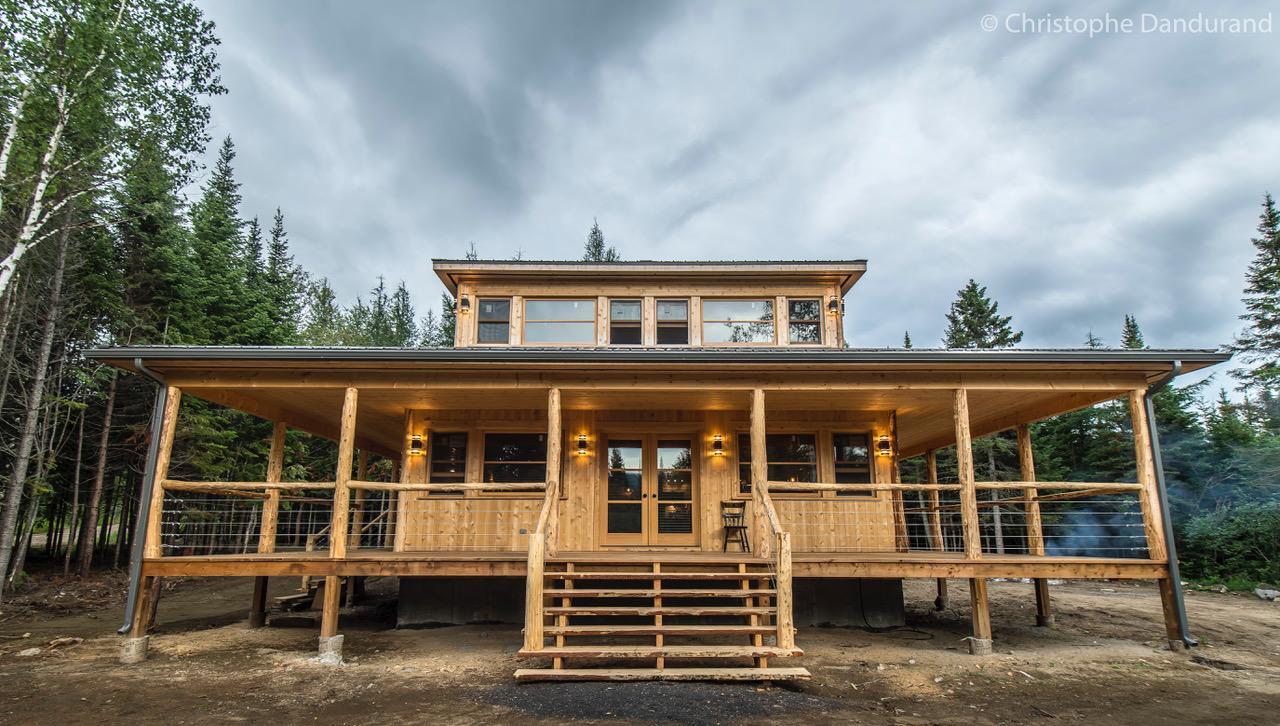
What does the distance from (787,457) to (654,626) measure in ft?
15.2

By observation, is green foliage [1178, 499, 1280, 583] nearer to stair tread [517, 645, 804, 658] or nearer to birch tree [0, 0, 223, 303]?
stair tread [517, 645, 804, 658]

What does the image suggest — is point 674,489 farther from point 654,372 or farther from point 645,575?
point 645,575

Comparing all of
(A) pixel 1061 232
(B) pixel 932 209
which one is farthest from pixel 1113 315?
(B) pixel 932 209

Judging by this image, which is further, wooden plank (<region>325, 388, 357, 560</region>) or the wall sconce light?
the wall sconce light

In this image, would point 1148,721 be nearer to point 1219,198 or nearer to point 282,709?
point 282,709

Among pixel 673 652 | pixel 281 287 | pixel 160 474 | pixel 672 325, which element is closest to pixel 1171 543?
pixel 673 652

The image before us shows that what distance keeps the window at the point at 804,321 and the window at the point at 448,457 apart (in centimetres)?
613

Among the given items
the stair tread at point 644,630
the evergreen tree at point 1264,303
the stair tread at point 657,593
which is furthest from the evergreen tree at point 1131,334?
the stair tread at point 644,630

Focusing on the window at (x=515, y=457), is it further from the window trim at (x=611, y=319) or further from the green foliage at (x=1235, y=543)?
the green foliage at (x=1235, y=543)

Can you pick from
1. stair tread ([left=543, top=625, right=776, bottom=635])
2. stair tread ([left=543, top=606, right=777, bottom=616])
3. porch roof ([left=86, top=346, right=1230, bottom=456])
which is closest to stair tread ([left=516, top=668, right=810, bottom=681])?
stair tread ([left=543, top=625, right=776, bottom=635])

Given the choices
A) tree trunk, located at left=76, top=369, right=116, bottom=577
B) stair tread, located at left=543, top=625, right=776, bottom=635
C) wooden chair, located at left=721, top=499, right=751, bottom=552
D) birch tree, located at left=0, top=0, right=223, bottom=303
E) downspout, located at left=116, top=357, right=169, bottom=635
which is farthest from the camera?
tree trunk, located at left=76, top=369, right=116, bottom=577

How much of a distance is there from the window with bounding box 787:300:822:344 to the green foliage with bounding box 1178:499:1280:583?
38.3 ft

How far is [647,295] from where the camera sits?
38.8 ft

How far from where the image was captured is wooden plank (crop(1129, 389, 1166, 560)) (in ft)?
24.7
